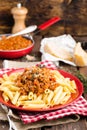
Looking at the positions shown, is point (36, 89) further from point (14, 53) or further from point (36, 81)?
point (14, 53)


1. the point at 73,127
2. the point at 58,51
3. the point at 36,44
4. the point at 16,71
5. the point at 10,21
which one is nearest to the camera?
the point at 73,127

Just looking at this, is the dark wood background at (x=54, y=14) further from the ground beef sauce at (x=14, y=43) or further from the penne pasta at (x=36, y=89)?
the penne pasta at (x=36, y=89)

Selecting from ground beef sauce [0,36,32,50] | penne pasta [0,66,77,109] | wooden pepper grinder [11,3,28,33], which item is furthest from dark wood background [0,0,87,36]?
penne pasta [0,66,77,109]

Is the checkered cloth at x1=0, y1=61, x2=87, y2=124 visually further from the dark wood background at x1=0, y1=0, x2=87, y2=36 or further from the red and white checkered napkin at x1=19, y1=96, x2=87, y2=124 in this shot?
the dark wood background at x1=0, y1=0, x2=87, y2=36

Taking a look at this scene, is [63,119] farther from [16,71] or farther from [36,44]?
[36,44]

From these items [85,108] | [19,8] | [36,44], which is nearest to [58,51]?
[36,44]

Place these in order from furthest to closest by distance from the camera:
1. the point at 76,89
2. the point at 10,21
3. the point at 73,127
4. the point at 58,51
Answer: the point at 10,21, the point at 58,51, the point at 76,89, the point at 73,127

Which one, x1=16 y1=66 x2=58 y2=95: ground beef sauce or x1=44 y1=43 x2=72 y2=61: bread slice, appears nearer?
x1=16 y1=66 x2=58 y2=95: ground beef sauce

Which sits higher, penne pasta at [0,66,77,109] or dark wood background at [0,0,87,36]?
penne pasta at [0,66,77,109]
